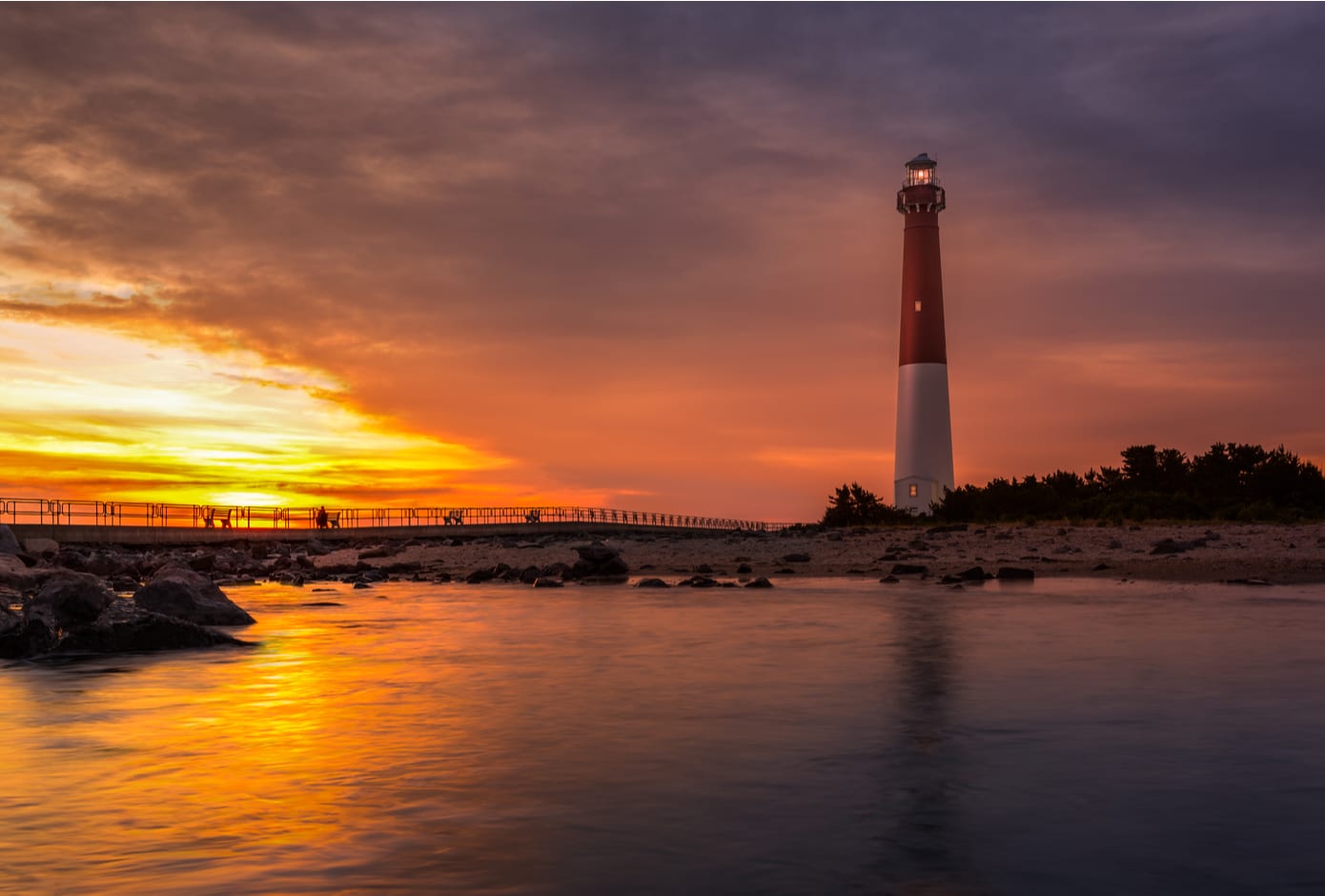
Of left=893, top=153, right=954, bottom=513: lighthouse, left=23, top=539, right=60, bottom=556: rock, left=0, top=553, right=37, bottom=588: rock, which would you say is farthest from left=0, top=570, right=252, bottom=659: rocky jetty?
left=893, top=153, right=954, bottom=513: lighthouse

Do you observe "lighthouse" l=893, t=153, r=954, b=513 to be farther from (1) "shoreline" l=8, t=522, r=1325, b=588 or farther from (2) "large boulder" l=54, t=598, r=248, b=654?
(2) "large boulder" l=54, t=598, r=248, b=654

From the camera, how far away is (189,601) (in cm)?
1909

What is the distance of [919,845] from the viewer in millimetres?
6309

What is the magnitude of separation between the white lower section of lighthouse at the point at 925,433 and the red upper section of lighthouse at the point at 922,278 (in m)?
0.88

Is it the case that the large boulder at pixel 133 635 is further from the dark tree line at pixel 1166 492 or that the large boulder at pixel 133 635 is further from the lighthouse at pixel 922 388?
the lighthouse at pixel 922 388

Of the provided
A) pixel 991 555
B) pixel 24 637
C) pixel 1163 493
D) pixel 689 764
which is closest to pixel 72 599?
pixel 24 637

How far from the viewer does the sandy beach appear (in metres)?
28.9

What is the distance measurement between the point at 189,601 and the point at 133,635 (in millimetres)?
2578

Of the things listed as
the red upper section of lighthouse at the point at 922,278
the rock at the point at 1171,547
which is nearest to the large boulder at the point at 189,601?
the rock at the point at 1171,547

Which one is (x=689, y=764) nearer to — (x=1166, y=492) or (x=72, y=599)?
(x=72, y=599)

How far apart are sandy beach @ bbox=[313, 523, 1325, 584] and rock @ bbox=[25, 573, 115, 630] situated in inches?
694

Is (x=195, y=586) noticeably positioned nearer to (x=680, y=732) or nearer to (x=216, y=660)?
(x=216, y=660)

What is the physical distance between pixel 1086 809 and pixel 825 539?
38.2 meters

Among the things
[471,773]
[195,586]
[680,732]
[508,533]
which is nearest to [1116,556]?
[195,586]
